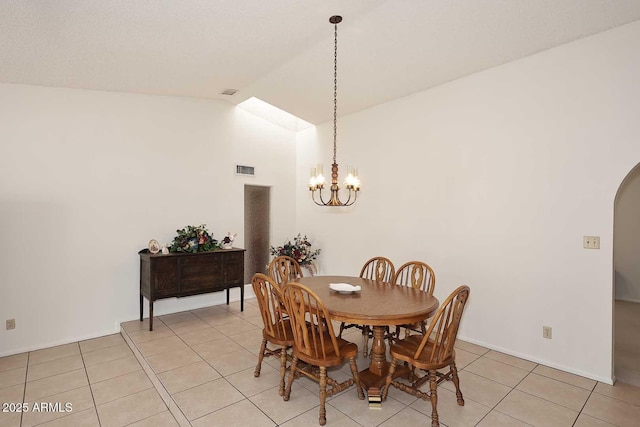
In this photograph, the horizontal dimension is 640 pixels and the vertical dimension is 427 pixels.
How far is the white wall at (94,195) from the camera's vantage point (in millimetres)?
3572

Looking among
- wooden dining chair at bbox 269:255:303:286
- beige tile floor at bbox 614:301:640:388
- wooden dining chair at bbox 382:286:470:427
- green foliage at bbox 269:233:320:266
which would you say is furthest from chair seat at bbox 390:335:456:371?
green foliage at bbox 269:233:320:266

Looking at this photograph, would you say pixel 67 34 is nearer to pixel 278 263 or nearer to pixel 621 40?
pixel 278 263

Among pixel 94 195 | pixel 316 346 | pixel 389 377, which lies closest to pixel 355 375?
pixel 389 377

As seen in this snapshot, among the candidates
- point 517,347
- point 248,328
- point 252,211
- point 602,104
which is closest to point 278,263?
point 248,328

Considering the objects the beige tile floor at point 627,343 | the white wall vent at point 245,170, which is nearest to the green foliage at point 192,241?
the white wall vent at point 245,170

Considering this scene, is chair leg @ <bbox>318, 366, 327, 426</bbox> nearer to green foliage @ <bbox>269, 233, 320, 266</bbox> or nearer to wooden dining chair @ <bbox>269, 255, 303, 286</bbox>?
wooden dining chair @ <bbox>269, 255, 303, 286</bbox>

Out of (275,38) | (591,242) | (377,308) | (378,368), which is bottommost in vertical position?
(378,368)

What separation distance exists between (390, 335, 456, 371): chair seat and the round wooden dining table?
0.25 metres

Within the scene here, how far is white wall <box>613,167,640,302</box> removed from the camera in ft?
17.8

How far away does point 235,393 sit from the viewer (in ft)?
8.82

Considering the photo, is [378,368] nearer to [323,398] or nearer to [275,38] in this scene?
[323,398]

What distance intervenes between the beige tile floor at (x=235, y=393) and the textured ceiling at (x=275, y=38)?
2939mm

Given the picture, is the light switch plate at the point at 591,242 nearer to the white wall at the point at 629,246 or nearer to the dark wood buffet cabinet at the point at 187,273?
the white wall at the point at 629,246

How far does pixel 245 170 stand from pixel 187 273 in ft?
6.40
